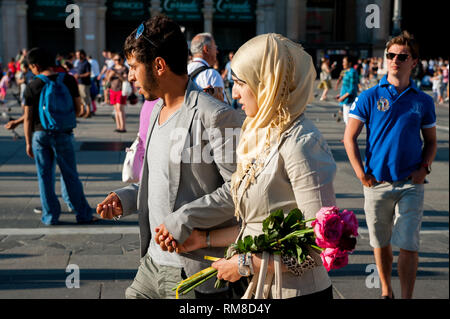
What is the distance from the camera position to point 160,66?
2.88 m

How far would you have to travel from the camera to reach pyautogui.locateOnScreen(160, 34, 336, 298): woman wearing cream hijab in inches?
→ 96.2

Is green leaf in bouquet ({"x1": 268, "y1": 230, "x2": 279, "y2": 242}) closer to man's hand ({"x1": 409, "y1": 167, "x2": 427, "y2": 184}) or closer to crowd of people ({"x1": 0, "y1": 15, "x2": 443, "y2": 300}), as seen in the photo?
crowd of people ({"x1": 0, "y1": 15, "x2": 443, "y2": 300})

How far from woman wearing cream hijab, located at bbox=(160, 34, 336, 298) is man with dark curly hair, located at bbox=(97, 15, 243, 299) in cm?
19

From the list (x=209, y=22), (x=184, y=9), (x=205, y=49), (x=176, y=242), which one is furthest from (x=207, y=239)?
(x=184, y=9)

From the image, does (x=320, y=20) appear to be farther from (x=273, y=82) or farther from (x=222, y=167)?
(x=273, y=82)

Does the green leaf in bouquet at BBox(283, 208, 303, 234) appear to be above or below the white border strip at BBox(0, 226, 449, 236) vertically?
above

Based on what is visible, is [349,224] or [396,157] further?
[396,157]

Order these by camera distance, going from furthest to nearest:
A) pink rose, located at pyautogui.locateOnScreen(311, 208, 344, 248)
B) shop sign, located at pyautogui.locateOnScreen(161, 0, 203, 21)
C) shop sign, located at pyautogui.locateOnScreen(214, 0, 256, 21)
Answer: shop sign, located at pyautogui.locateOnScreen(214, 0, 256, 21) < shop sign, located at pyautogui.locateOnScreen(161, 0, 203, 21) < pink rose, located at pyautogui.locateOnScreen(311, 208, 344, 248)

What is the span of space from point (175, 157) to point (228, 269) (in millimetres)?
585

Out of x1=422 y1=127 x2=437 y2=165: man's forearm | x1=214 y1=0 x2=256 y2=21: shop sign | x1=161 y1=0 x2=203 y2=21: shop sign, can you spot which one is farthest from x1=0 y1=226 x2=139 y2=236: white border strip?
x1=214 y1=0 x2=256 y2=21: shop sign

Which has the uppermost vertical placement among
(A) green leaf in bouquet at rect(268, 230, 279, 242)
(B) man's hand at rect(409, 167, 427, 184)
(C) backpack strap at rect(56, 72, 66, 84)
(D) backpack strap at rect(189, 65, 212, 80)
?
(D) backpack strap at rect(189, 65, 212, 80)

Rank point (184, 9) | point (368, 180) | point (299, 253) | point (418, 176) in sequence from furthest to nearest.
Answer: point (184, 9)
point (368, 180)
point (418, 176)
point (299, 253)

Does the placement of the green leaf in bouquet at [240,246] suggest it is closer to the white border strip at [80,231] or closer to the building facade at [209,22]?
the white border strip at [80,231]
